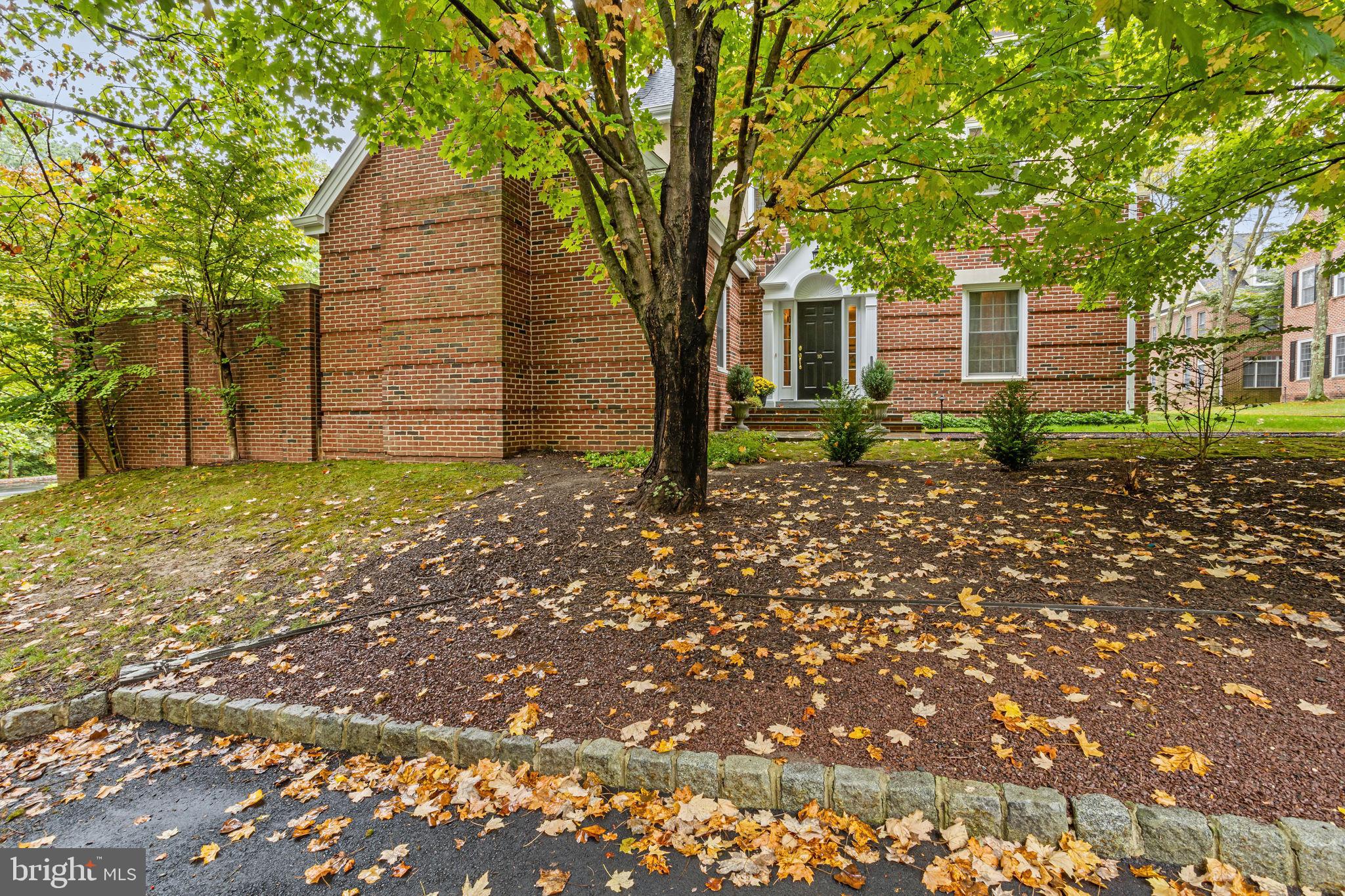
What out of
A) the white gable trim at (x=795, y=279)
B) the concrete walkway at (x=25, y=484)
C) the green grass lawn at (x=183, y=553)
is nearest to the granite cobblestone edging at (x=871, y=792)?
the green grass lawn at (x=183, y=553)

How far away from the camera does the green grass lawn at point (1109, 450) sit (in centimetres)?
700

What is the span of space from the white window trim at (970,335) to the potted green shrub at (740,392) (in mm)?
4910

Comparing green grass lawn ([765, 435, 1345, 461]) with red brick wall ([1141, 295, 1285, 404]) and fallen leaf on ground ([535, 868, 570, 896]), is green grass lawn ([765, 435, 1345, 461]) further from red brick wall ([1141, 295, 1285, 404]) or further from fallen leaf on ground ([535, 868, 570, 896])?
red brick wall ([1141, 295, 1285, 404])

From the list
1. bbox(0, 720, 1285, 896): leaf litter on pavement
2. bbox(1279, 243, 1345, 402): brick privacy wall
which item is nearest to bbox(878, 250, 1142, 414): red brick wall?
bbox(0, 720, 1285, 896): leaf litter on pavement

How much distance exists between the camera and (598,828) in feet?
8.02

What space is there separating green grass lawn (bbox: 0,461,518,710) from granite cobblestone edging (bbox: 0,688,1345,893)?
164 cm

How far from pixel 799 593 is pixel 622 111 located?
439 centimetres

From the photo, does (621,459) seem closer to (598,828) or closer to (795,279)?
(598,828)

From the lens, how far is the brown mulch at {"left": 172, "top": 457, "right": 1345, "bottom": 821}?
2.65 meters

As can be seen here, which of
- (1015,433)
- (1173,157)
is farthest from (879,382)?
(1173,157)

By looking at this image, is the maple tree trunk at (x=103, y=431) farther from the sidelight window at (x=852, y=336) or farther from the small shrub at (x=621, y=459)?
the sidelight window at (x=852, y=336)

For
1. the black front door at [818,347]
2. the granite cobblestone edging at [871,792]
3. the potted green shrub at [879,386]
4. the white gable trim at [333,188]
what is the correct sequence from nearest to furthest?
the granite cobblestone edging at [871,792] → the white gable trim at [333,188] → the potted green shrub at [879,386] → the black front door at [818,347]

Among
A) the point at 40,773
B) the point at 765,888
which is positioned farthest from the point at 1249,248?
the point at 40,773

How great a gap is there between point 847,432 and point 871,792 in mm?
5445
